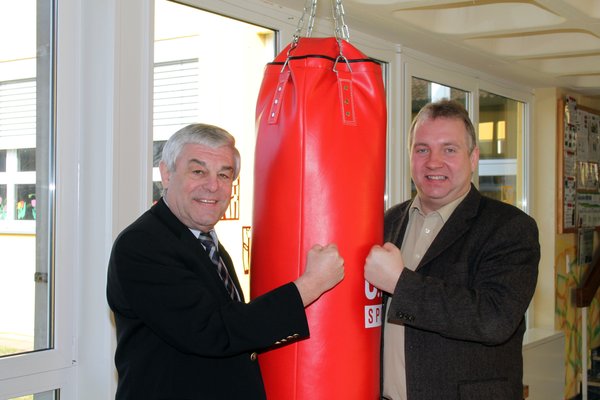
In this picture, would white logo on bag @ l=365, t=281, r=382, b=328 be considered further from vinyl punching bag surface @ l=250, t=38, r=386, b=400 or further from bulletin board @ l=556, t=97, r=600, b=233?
bulletin board @ l=556, t=97, r=600, b=233

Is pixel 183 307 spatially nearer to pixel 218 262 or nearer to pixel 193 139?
pixel 218 262

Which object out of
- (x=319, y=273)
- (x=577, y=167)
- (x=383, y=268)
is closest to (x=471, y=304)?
(x=383, y=268)

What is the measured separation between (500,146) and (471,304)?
3.46 m

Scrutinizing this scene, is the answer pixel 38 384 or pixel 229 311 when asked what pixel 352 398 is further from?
pixel 38 384

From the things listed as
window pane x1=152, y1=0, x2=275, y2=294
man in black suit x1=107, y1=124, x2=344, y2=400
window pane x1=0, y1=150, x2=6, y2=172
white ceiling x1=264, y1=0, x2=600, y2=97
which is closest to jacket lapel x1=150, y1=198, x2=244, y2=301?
man in black suit x1=107, y1=124, x2=344, y2=400

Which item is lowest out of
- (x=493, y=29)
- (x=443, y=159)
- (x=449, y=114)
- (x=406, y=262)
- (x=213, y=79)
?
(x=406, y=262)

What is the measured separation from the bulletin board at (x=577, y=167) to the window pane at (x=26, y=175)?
3.99 metres

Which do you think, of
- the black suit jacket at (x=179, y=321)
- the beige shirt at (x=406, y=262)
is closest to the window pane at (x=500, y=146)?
the beige shirt at (x=406, y=262)

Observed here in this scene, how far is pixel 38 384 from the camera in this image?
2160 mm

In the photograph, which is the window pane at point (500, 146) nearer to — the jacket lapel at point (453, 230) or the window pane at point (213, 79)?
the window pane at point (213, 79)

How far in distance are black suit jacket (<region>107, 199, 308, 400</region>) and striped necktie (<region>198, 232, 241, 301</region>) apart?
0.08 m

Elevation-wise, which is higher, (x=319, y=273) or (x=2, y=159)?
(x=2, y=159)

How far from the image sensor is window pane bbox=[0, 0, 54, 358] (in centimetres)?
215

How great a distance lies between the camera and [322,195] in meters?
1.64
